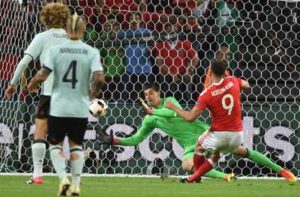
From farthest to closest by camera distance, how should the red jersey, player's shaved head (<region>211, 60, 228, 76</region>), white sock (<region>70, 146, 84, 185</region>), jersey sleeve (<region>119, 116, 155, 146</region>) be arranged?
jersey sleeve (<region>119, 116, 155, 146</region>), the red jersey, player's shaved head (<region>211, 60, 228, 76</region>), white sock (<region>70, 146, 84, 185</region>)

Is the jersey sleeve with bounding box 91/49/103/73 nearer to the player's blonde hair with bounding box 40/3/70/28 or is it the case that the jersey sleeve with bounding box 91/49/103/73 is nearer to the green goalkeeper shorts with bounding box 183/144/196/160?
the player's blonde hair with bounding box 40/3/70/28

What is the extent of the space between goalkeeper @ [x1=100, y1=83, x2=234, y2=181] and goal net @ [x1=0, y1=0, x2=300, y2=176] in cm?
96

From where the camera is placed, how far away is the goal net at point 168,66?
14.3 m

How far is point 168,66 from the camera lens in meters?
14.6

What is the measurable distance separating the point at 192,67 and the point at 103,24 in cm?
153

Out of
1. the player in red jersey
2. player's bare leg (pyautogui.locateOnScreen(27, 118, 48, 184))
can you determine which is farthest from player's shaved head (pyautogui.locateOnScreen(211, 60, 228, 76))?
player's bare leg (pyautogui.locateOnScreen(27, 118, 48, 184))

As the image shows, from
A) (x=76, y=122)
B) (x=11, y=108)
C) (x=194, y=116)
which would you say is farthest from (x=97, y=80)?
(x=11, y=108)

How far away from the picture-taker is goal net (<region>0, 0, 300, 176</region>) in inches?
561

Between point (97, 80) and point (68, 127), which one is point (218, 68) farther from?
point (68, 127)

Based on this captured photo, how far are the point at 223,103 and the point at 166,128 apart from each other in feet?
6.69

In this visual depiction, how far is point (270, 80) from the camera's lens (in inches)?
585

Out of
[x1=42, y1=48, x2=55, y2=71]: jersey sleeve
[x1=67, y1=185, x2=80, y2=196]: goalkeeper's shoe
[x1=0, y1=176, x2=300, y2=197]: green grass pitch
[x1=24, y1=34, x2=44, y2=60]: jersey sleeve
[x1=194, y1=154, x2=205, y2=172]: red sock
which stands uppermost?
[x1=24, y1=34, x2=44, y2=60]: jersey sleeve

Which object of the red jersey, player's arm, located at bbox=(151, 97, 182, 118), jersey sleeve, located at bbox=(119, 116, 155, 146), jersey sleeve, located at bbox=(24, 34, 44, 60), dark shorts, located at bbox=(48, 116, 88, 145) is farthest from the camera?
jersey sleeve, located at bbox=(119, 116, 155, 146)

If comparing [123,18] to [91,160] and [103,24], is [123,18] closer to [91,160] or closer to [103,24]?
[103,24]
